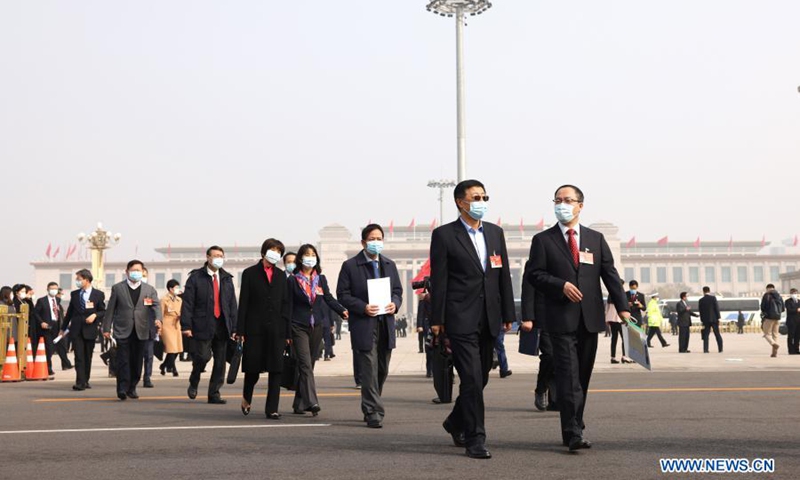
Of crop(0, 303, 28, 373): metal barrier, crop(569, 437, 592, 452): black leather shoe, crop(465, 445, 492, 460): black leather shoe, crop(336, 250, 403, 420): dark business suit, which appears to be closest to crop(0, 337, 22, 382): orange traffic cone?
crop(0, 303, 28, 373): metal barrier

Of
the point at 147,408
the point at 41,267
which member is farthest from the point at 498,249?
the point at 41,267

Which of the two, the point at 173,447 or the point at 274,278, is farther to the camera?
the point at 274,278

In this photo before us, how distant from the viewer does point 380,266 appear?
830cm

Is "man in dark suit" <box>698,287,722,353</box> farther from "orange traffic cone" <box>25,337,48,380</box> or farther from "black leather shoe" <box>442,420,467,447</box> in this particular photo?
"black leather shoe" <box>442,420,467,447</box>

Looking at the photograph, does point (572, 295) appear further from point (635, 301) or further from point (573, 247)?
point (635, 301)

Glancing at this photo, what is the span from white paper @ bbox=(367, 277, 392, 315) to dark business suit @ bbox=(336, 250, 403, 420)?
7cm

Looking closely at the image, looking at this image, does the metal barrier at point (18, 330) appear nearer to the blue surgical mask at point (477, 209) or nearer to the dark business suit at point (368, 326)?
the dark business suit at point (368, 326)

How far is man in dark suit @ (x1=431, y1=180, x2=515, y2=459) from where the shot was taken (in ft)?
19.9

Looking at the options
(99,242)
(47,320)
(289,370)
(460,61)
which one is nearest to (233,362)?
(289,370)

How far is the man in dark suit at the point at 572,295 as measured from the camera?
20.0 ft

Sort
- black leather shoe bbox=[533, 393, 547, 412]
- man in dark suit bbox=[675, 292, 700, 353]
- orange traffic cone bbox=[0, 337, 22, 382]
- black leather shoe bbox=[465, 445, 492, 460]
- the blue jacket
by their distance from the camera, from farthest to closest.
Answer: man in dark suit bbox=[675, 292, 700, 353] < orange traffic cone bbox=[0, 337, 22, 382] < black leather shoe bbox=[533, 393, 547, 412] < the blue jacket < black leather shoe bbox=[465, 445, 492, 460]

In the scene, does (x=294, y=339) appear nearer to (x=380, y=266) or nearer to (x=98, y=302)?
(x=380, y=266)

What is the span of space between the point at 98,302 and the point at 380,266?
276 inches

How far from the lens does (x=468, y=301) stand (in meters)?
6.13
